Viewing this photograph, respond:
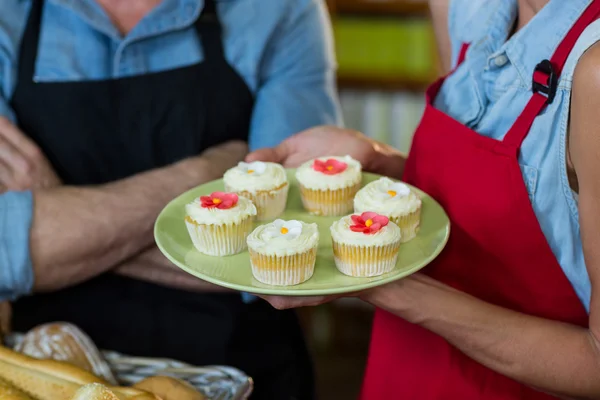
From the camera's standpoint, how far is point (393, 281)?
3.82 ft

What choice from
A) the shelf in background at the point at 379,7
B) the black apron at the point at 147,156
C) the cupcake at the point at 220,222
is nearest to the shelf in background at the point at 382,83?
the shelf in background at the point at 379,7

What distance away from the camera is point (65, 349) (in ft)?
4.06

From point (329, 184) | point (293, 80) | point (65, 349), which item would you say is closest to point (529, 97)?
point (329, 184)

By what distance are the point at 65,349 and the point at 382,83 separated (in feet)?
7.95

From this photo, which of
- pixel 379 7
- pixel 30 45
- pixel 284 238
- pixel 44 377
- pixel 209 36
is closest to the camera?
pixel 44 377

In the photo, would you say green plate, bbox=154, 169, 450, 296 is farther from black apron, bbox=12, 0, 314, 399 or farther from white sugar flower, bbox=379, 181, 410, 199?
black apron, bbox=12, 0, 314, 399

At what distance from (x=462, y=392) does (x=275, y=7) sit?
932 mm

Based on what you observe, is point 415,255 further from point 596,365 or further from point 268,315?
point 268,315

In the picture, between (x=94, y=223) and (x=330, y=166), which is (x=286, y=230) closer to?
(x=330, y=166)

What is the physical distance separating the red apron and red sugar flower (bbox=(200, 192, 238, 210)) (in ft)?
1.20

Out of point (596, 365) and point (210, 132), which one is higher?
point (210, 132)

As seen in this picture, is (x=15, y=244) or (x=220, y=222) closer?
(x=220, y=222)

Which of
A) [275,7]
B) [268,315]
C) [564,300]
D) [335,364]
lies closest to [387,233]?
[564,300]

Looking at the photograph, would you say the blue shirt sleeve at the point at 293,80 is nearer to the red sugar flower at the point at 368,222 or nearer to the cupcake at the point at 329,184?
the cupcake at the point at 329,184
